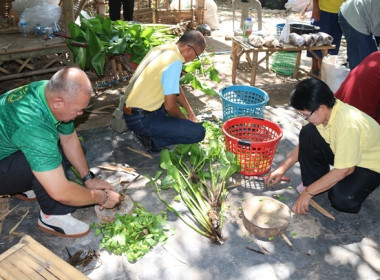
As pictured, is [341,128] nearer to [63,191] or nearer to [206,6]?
[63,191]

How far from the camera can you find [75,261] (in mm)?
2770

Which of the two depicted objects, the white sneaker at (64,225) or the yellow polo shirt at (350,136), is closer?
the yellow polo shirt at (350,136)

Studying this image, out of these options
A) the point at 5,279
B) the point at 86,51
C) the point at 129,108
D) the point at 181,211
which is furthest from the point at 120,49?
the point at 5,279

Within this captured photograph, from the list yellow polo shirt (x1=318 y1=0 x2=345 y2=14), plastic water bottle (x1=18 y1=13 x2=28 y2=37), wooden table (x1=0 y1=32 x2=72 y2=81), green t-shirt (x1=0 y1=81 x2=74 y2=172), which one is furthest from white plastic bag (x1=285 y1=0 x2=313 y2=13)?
green t-shirt (x1=0 y1=81 x2=74 y2=172)

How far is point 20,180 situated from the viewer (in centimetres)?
282

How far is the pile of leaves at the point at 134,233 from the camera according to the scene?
2844 mm

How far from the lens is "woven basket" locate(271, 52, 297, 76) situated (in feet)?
22.6

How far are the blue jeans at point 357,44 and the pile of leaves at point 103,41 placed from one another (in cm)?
275

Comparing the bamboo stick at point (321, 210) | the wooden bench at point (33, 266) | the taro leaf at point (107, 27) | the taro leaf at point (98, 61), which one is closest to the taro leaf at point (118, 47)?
the taro leaf at point (98, 61)

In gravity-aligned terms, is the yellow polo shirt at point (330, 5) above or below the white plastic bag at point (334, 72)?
above

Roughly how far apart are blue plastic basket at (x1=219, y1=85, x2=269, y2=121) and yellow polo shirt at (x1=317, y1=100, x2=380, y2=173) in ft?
4.38

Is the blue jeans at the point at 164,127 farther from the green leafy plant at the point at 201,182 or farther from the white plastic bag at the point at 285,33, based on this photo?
the white plastic bag at the point at 285,33

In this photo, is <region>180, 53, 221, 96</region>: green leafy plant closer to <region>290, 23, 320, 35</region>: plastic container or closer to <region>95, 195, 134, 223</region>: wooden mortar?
<region>290, 23, 320, 35</region>: plastic container

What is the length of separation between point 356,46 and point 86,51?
3.80m
